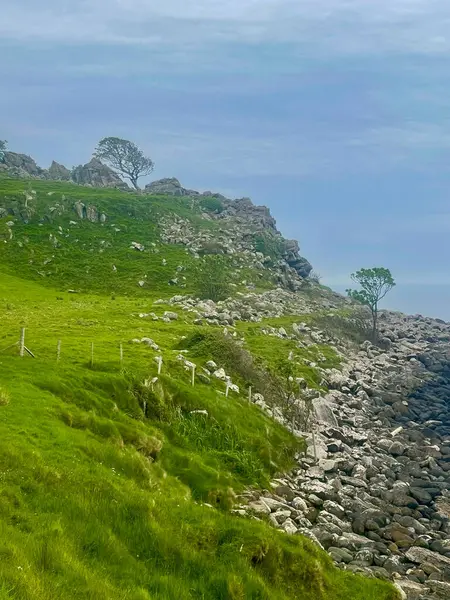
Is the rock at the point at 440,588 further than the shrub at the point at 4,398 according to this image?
No

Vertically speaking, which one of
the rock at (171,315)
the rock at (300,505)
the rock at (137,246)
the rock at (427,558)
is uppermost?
the rock at (137,246)

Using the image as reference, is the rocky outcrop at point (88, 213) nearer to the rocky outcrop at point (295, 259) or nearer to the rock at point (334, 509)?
the rocky outcrop at point (295, 259)

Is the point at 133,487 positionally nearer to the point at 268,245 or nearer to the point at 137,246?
the point at 137,246

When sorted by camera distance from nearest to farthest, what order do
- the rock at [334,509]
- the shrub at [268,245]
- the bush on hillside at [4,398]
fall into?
the bush on hillside at [4,398] → the rock at [334,509] → the shrub at [268,245]

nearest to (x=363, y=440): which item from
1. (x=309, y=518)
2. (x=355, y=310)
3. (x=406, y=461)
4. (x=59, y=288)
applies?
(x=406, y=461)

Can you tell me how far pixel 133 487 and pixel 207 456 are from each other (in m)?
12.1

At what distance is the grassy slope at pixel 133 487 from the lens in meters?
16.0

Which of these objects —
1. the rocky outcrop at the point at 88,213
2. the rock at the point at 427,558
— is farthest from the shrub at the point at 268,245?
the rock at the point at 427,558

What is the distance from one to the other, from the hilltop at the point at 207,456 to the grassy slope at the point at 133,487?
0.27 ft

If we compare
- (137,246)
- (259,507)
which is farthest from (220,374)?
(137,246)

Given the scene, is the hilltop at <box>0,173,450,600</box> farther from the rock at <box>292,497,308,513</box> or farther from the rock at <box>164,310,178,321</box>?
the rock at <box>164,310,178,321</box>

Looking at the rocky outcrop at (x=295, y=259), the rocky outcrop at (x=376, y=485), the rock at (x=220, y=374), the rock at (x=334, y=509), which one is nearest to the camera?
the rocky outcrop at (x=376, y=485)

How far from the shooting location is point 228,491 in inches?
1237

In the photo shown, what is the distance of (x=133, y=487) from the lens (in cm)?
2350
